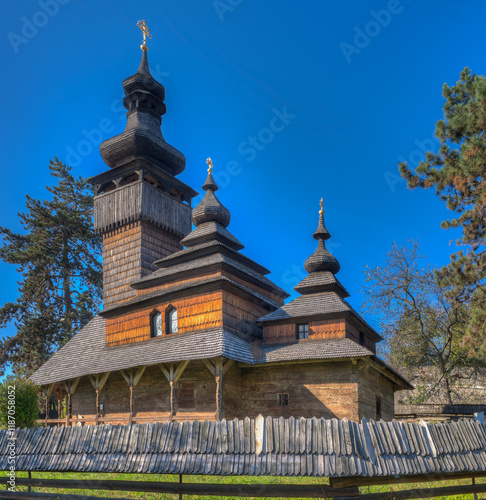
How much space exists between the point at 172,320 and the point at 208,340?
3.15 meters

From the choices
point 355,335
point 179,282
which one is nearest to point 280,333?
point 355,335

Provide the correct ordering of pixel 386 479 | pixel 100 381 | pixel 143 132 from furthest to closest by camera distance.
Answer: pixel 143 132
pixel 100 381
pixel 386 479

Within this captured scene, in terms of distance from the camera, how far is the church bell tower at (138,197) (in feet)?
84.6

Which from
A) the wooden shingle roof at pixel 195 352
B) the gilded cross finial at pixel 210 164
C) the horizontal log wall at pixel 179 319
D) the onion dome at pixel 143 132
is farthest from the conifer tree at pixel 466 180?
the onion dome at pixel 143 132

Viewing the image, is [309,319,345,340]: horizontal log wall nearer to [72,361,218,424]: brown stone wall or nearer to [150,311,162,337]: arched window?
[72,361,218,424]: brown stone wall

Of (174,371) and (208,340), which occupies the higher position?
(208,340)

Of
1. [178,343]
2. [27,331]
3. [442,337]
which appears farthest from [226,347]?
[27,331]

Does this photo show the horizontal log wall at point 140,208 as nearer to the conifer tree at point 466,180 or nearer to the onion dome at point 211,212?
the onion dome at point 211,212

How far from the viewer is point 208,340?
17.3 m

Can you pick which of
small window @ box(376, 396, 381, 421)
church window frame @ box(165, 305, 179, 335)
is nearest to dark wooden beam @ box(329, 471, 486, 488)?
small window @ box(376, 396, 381, 421)

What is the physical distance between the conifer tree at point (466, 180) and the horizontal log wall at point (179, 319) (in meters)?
7.91

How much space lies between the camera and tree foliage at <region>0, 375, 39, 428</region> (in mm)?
18041

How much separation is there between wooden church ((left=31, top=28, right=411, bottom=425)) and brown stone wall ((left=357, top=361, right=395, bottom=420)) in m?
0.06

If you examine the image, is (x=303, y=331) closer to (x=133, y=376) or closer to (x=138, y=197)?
(x=133, y=376)
